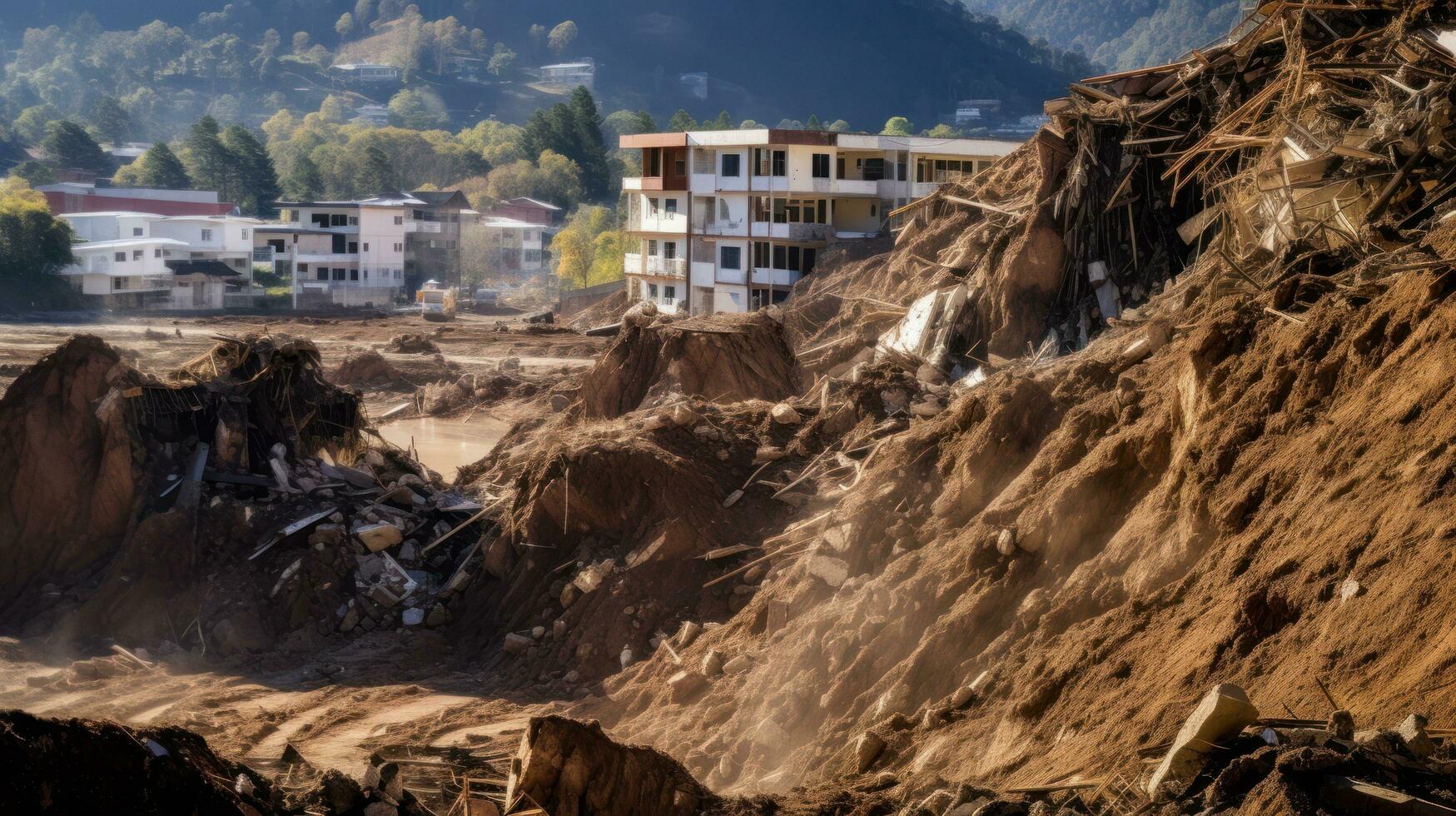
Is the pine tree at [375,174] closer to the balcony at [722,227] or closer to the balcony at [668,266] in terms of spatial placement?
the balcony at [668,266]

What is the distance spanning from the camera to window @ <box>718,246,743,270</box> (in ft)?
153

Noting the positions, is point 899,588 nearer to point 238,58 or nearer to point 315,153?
point 315,153

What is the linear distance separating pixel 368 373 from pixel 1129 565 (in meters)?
32.1

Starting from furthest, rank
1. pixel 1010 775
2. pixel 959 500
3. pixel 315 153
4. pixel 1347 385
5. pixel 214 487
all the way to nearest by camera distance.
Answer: pixel 315 153 → pixel 214 487 → pixel 959 500 → pixel 1347 385 → pixel 1010 775

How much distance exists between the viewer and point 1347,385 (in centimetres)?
887

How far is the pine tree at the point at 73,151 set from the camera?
108 m

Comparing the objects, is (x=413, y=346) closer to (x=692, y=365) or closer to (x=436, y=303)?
(x=436, y=303)

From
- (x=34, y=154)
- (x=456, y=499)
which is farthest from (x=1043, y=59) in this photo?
(x=456, y=499)

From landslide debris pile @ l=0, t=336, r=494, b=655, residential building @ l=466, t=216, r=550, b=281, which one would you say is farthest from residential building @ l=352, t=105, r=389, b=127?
landslide debris pile @ l=0, t=336, r=494, b=655

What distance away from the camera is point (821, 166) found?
45406 millimetres

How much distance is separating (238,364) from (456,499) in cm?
354

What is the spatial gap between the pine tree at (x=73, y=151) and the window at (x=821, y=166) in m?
82.3

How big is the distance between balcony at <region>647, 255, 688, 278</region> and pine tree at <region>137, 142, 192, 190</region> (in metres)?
60.4

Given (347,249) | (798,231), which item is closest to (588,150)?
(347,249)
